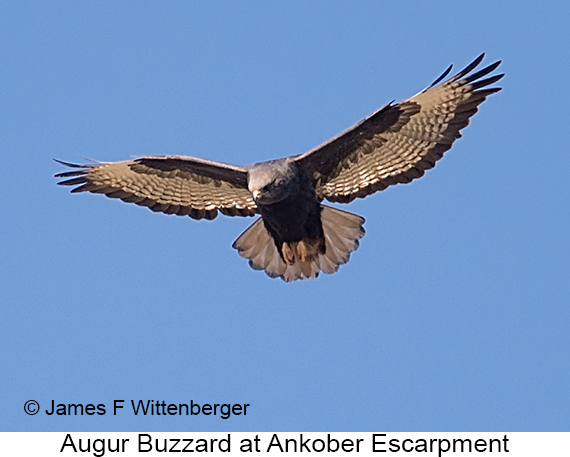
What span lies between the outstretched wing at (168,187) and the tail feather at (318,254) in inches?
11.0

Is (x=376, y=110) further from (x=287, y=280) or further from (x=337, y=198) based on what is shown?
(x=287, y=280)

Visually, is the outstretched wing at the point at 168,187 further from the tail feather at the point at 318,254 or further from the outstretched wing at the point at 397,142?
the outstretched wing at the point at 397,142

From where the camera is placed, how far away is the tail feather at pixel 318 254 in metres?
12.5

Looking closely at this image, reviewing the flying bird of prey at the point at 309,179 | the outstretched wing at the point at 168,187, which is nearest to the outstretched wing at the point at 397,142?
the flying bird of prey at the point at 309,179

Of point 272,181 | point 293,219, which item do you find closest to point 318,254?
point 293,219

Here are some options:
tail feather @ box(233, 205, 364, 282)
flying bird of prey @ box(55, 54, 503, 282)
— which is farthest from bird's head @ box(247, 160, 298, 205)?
tail feather @ box(233, 205, 364, 282)

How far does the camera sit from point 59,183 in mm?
12820

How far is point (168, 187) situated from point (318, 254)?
1571mm

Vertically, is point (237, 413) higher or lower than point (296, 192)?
lower

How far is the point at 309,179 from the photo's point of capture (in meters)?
12.2

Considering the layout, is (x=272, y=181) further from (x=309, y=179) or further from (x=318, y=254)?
(x=318, y=254)
